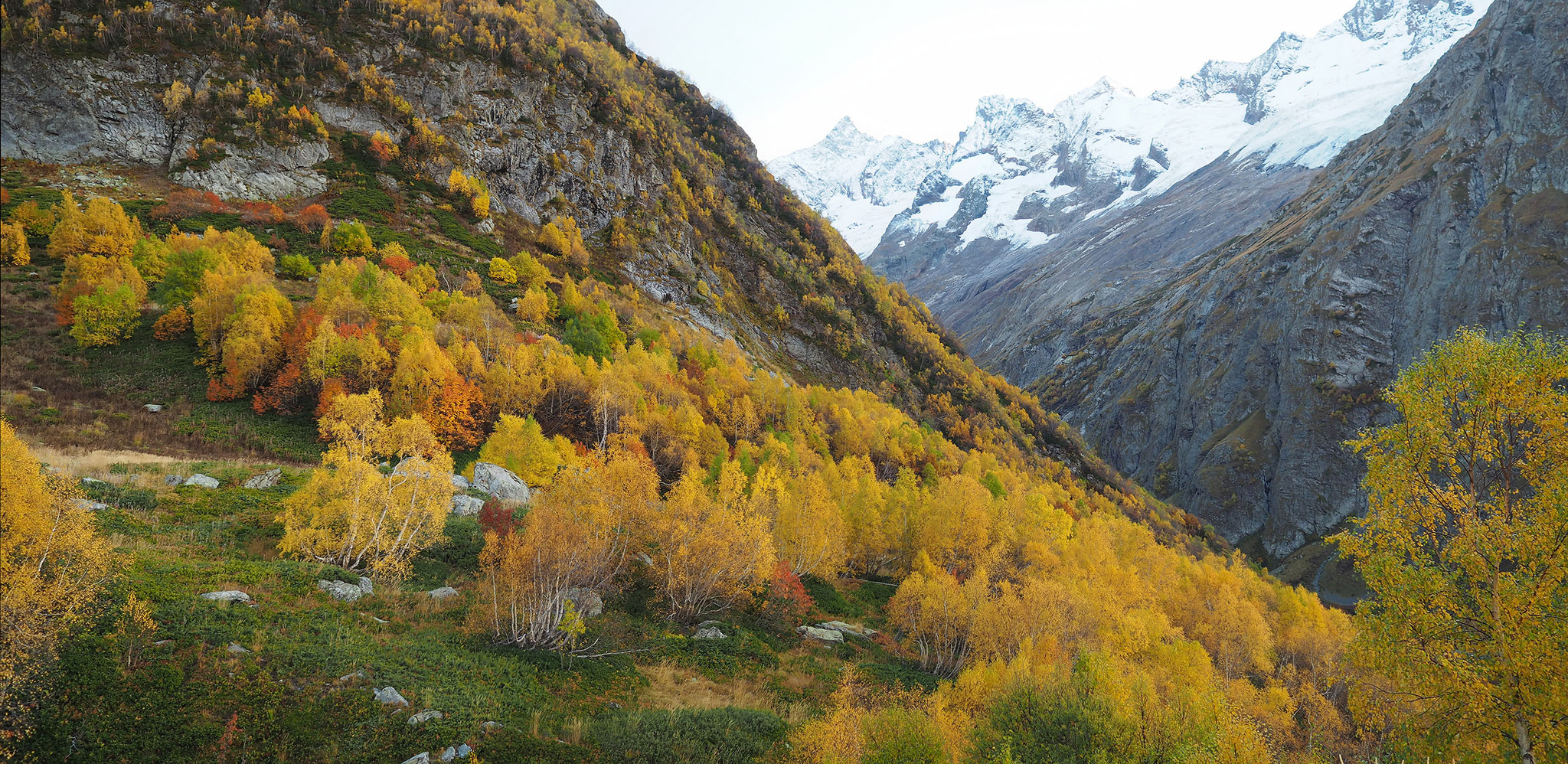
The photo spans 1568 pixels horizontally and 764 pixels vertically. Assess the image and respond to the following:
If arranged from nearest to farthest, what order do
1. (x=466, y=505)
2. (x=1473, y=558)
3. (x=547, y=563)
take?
1. (x=1473, y=558)
2. (x=547, y=563)
3. (x=466, y=505)

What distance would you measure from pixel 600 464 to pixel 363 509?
1437 centimetres

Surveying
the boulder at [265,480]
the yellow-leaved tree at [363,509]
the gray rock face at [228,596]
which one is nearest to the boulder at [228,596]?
the gray rock face at [228,596]

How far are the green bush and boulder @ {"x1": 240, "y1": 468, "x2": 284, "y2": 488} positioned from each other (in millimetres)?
25721

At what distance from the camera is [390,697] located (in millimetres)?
18078

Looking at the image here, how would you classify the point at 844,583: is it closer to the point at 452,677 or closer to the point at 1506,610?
the point at 452,677

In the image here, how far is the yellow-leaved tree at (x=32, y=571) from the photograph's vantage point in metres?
13.3

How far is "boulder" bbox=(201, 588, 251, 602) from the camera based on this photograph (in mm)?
19938

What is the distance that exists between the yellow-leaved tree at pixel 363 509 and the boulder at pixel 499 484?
1304 cm

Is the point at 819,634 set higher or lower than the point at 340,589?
lower

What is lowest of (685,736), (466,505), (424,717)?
(685,736)

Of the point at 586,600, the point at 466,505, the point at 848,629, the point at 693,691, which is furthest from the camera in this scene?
the point at 848,629

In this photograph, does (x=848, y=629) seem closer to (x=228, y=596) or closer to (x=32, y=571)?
(x=228, y=596)

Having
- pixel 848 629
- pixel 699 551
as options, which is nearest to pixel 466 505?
pixel 699 551

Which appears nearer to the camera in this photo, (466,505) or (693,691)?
(693,691)
